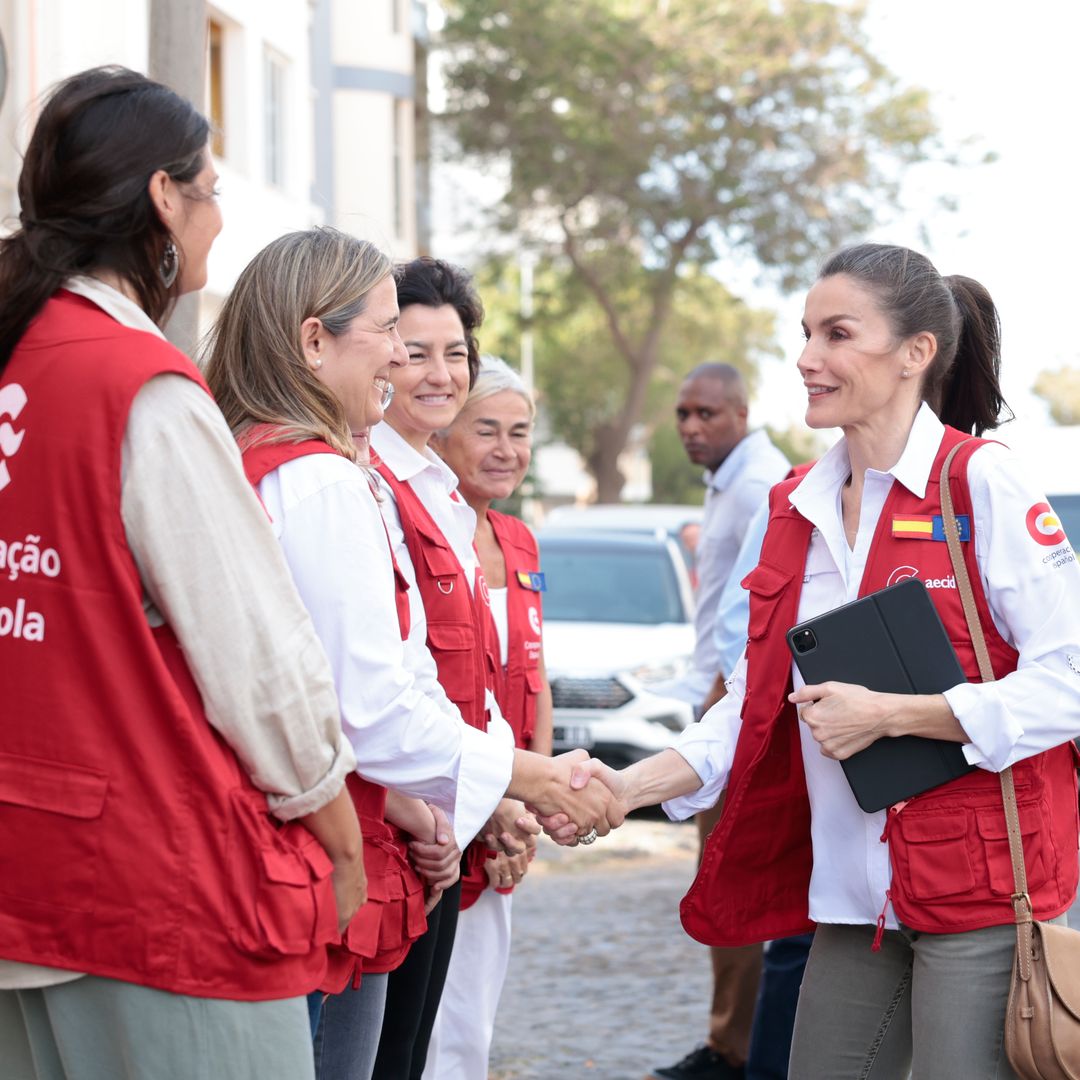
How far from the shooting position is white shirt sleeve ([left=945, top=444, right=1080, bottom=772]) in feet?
10.5

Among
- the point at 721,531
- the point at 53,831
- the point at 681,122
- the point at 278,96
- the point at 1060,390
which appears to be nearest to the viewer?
the point at 53,831

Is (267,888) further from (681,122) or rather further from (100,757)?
(681,122)

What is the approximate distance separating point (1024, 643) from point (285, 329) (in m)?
1.53

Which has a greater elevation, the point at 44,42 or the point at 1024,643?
the point at 44,42

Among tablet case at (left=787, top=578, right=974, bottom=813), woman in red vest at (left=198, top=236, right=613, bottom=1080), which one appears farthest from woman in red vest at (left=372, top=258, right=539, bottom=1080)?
tablet case at (left=787, top=578, right=974, bottom=813)

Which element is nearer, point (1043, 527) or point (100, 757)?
point (100, 757)

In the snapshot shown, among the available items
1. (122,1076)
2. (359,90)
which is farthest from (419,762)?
(359,90)

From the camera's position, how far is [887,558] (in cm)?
342

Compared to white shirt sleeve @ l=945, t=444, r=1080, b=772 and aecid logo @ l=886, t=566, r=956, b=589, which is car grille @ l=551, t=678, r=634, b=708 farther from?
white shirt sleeve @ l=945, t=444, r=1080, b=772

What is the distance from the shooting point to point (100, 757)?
2244mm

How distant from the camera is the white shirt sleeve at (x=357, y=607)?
2883 millimetres

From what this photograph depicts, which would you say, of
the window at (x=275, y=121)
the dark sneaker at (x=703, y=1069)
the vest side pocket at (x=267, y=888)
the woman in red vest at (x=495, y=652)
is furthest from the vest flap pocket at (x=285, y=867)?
the window at (x=275, y=121)

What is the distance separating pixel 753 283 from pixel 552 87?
521 cm

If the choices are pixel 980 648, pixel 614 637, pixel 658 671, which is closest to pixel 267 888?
pixel 980 648
